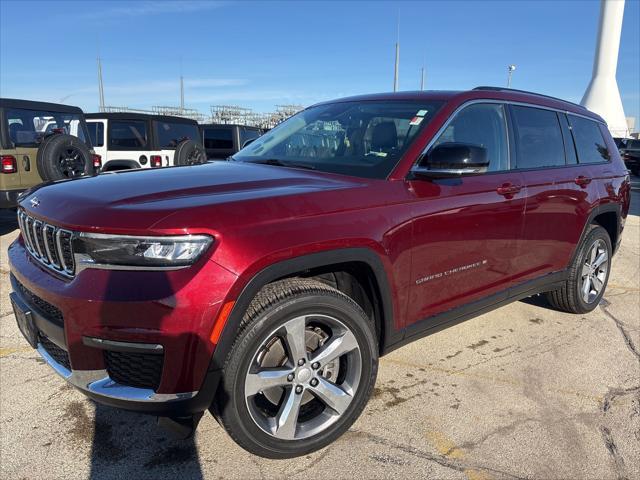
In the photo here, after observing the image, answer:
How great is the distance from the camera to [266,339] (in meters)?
2.21

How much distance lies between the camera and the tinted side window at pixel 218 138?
13547mm

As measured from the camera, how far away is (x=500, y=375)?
3412 millimetres

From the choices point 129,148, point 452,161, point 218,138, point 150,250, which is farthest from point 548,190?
point 218,138

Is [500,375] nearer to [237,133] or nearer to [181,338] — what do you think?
[181,338]

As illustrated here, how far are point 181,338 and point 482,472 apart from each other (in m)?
1.60

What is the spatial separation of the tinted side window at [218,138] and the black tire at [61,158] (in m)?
6.12

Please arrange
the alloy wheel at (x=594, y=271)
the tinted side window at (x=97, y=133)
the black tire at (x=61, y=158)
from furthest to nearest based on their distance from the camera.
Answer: the tinted side window at (x=97, y=133) → the black tire at (x=61, y=158) → the alloy wheel at (x=594, y=271)

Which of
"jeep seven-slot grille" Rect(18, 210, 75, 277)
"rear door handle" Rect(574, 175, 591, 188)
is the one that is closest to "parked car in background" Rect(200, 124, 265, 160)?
"rear door handle" Rect(574, 175, 591, 188)

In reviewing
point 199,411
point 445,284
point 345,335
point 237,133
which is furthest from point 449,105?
point 237,133

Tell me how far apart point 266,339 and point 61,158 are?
6442 millimetres

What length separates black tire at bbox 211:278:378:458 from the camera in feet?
7.06

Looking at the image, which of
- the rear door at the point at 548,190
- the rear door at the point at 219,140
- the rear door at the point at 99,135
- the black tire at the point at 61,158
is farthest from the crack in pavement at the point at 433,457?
the rear door at the point at 219,140

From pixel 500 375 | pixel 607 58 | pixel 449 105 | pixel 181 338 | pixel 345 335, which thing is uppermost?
pixel 607 58

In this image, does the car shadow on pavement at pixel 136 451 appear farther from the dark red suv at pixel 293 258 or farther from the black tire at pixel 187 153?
the black tire at pixel 187 153
